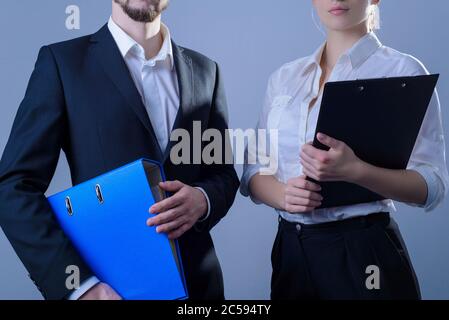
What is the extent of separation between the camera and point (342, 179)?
169 centimetres

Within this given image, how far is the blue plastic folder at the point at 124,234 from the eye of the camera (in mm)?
1559

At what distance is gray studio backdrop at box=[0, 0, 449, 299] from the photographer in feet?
9.02

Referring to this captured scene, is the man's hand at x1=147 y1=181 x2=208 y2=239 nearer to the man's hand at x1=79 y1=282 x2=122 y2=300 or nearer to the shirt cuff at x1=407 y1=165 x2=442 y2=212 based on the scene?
the man's hand at x1=79 y1=282 x2=122 y2=300

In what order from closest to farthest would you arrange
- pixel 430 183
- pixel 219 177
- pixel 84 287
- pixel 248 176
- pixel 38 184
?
pixel 84 287
pixel 38 184
pixel 430 183
pixel 219 177
pixel 248 176

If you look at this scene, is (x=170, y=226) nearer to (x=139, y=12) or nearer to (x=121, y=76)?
(x=121, y=76)

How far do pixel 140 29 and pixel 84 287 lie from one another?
0.71m

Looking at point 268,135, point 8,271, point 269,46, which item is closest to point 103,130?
point 268,135

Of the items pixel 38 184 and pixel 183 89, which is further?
pixel 183 89

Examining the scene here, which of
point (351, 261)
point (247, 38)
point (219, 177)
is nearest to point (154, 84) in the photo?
point (219, 177)

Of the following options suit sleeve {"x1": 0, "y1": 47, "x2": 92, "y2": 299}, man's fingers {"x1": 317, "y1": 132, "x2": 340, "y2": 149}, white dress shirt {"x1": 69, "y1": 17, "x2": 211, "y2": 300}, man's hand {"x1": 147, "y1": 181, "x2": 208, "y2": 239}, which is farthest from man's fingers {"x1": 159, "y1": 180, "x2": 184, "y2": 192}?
man's fingers {"x1": 317, "y1": 132, "x2": 340, "y2": 149}

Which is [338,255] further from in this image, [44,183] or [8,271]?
[8,271]

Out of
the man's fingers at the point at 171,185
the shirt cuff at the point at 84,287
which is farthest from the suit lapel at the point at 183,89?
the shirt cuff at the point at 84,287

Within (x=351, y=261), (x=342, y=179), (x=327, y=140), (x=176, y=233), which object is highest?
(x=327, y=140)

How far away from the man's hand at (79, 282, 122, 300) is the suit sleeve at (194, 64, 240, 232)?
31cm
